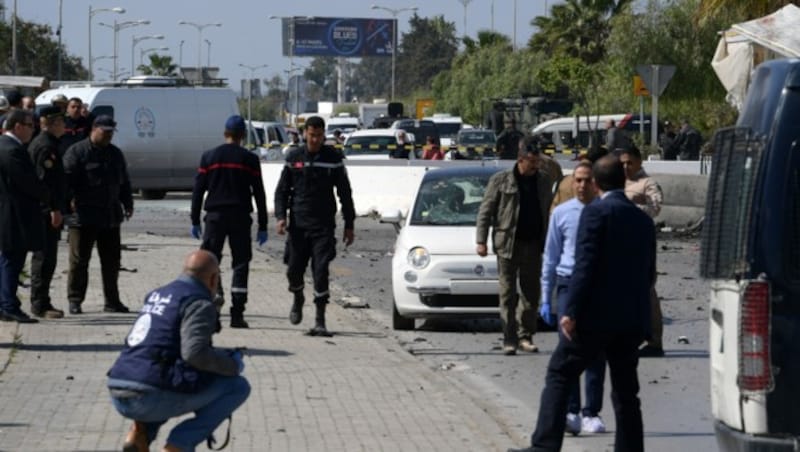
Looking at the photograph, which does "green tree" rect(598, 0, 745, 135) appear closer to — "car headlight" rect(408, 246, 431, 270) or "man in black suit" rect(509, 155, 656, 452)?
"car headlight" rect(408, 246, 431, 270)

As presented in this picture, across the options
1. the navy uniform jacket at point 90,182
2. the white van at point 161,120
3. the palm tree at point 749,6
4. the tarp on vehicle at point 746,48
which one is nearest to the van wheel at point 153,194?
the white van at point 161,120

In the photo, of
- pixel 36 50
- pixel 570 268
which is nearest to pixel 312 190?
pixel 570 268

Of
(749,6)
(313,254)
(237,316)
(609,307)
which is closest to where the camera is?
(609,307)

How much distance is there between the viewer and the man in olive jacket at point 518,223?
13.2 metres

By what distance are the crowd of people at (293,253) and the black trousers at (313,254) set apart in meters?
0.01

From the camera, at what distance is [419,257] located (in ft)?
49.9

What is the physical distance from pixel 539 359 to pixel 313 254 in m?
2.15

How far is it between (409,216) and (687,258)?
28.0ft

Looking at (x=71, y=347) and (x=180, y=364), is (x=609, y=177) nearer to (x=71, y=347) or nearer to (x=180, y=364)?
(x=180, y=364)

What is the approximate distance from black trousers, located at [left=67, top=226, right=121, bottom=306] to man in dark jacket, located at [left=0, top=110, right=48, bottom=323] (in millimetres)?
1422

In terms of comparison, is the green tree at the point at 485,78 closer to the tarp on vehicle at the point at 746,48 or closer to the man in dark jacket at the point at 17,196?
the tarp on vehicle at the point at 746,48

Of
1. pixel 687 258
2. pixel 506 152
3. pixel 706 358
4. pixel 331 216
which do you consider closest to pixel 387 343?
pixel 331 216

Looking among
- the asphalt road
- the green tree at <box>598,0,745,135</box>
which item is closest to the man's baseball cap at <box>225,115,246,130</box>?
the asphalt road

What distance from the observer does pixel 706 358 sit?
13.6 m
